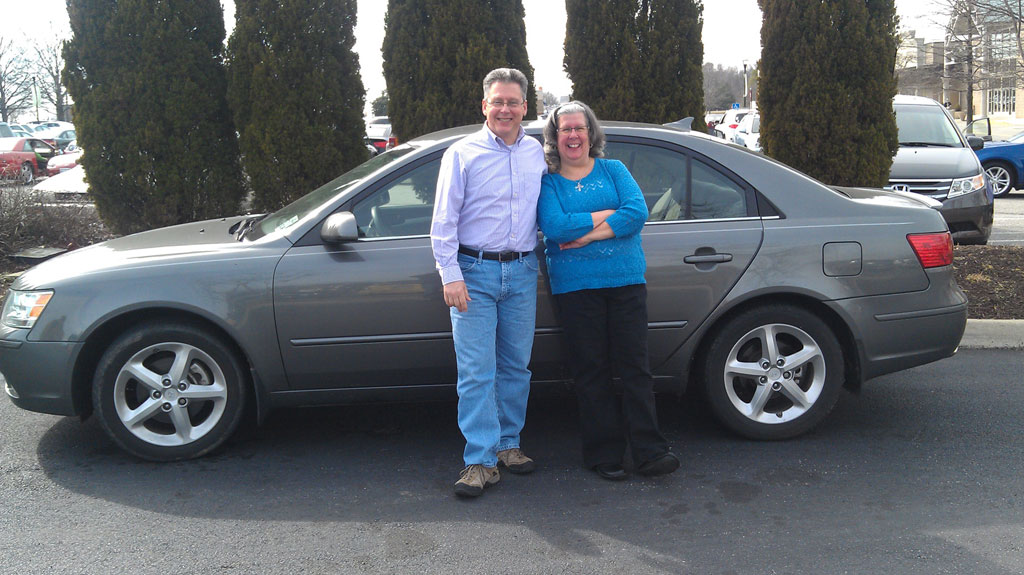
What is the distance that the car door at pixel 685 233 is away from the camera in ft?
13.9

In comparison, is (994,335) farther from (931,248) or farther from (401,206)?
(401,206)

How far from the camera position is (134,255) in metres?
4.27

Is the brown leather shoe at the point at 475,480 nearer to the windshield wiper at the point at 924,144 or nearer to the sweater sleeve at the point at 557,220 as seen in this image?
the sweater sleeve at the point at 557,220

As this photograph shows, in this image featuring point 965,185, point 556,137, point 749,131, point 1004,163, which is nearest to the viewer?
point 556,137

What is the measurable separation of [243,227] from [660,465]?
2517 mm

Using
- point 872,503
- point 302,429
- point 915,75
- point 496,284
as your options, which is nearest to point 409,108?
point 302,429

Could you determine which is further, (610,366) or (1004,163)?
(1004,163)

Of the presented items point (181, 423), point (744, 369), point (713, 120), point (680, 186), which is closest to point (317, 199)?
point (181, 423)

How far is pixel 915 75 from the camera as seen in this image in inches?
1437

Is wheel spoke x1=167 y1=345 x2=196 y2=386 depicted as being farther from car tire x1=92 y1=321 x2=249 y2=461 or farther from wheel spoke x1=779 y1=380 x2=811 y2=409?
wheel spoke x1=779 y1=380 x2=811 y2=409

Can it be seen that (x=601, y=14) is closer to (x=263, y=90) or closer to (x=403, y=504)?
(x=263, y=90)

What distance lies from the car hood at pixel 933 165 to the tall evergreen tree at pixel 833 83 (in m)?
1.63

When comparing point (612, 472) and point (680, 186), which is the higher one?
point (680, 186)

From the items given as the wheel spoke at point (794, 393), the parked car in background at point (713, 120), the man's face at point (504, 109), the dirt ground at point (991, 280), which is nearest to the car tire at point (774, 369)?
the wheel spoke at point (794, 393)
